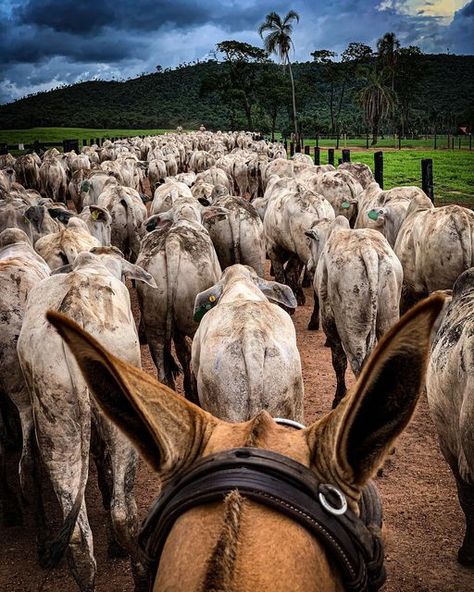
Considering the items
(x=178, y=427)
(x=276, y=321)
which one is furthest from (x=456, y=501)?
(x=178, y=427)

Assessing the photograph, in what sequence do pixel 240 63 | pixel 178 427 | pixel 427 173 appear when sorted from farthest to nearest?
pixel 240 63, pixel 427 173, pixel 178 427

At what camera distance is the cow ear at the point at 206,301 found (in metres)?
5.40

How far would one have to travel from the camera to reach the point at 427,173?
14023 millimetres

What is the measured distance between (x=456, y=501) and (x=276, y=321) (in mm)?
2601

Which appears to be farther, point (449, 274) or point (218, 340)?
point (449, 274)

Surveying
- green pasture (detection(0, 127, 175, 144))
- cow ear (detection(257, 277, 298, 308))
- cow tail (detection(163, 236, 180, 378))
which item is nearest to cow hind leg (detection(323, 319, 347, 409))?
cow ear (detection(257, 277, 298, 308))

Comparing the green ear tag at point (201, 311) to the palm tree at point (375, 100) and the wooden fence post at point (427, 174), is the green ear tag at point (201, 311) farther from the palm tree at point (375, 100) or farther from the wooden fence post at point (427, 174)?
the palm tree at point (375, 100)

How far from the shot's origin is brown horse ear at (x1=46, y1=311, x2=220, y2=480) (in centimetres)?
127

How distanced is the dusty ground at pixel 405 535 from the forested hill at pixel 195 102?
59.7 m

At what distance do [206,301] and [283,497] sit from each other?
14.4 ft

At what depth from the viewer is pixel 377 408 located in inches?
49.9

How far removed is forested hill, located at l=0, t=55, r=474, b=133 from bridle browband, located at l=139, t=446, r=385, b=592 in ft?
208

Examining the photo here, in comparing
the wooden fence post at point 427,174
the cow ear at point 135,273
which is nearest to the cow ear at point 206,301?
the cow ear at point 135,273

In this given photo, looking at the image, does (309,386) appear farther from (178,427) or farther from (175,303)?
(178,427)
